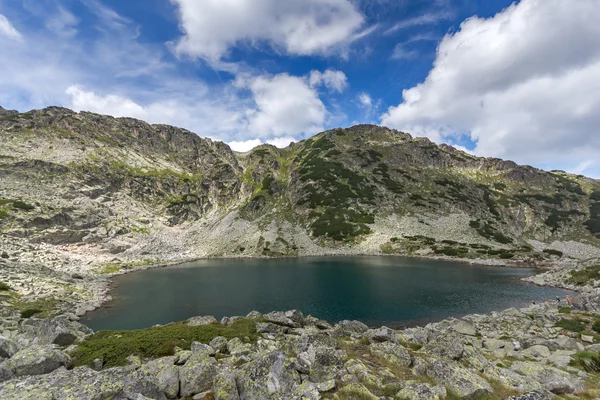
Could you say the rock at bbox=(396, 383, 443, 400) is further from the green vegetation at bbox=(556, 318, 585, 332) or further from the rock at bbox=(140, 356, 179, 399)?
the green vegetation at bbox=(556, 318, 585, 332)

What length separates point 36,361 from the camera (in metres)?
13.3

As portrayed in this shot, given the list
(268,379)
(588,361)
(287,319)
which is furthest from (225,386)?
(588,361)

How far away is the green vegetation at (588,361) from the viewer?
19.9m

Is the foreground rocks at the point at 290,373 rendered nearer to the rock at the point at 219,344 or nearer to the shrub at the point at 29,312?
the rock at the point at 219,344

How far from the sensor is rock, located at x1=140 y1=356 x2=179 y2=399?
38.1 ft

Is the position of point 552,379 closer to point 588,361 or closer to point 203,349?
point 588,361

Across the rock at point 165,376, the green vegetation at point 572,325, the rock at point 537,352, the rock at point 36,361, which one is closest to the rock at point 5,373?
the rock at point 36,361

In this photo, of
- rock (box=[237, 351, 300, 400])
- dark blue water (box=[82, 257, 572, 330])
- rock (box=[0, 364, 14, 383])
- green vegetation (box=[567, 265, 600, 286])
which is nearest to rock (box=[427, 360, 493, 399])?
rock (box=[237, 351, 300, 400])

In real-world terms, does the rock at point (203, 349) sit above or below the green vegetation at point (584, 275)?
above

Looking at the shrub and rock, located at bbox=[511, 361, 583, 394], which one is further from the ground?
rock, located at bbox=[511, 361, 583, 394]

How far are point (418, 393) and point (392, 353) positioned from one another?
219 inches

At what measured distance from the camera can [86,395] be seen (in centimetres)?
907

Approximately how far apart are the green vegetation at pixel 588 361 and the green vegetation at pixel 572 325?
1192 cm

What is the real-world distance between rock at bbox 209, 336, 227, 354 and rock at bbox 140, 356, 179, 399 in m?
3.66
